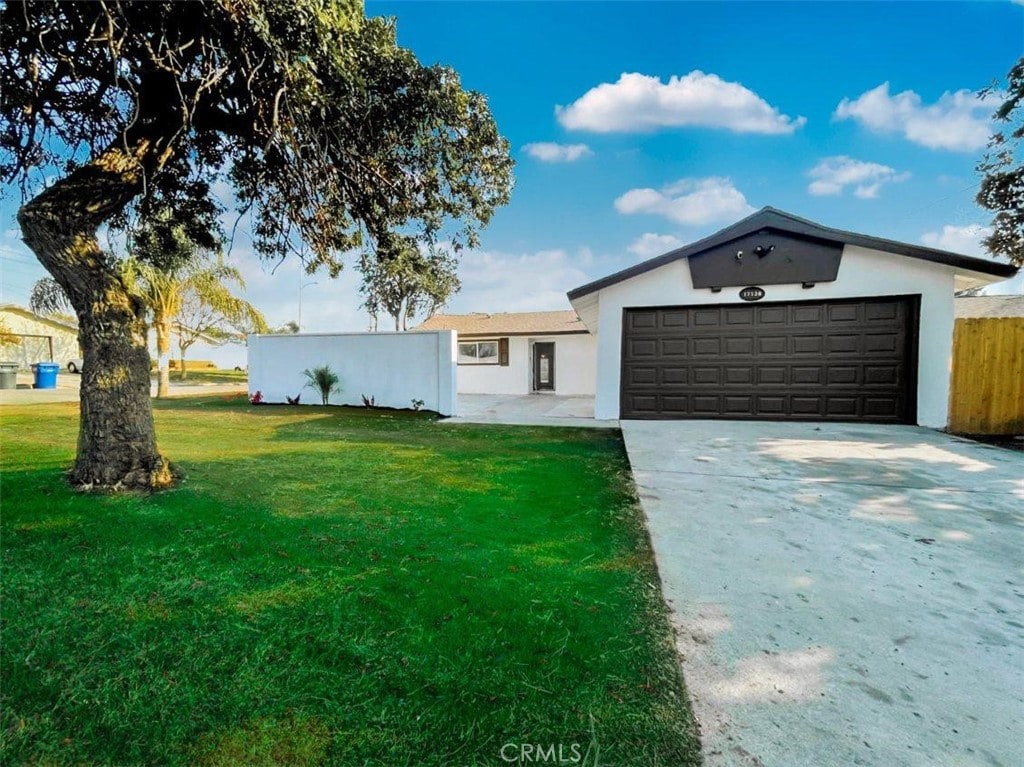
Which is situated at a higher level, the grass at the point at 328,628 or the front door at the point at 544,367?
the front door at the point at 544,367

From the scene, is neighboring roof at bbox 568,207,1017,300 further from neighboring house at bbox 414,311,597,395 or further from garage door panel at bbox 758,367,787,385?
neighboring house at bbox 414,311,597,395

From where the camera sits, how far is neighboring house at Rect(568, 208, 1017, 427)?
797cm

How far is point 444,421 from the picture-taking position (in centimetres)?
973

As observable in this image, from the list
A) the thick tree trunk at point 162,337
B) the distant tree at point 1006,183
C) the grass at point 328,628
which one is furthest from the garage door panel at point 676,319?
the thick tree trunk at point 162,337

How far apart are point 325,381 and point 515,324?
26.6ft

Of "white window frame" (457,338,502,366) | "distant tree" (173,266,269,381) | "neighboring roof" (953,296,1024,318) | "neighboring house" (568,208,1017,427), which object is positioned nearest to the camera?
"neighboring house" (568,208,1017,427)

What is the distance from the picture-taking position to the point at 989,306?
19188 mm

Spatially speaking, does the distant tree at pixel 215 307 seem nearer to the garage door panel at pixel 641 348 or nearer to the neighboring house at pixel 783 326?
the garage door panel at pixel 641 348

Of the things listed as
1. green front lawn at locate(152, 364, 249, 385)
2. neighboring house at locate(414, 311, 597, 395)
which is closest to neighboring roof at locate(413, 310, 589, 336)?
neighboring house at locate(414, 311, 597, 395)

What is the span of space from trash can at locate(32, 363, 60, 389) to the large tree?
17.3 meters

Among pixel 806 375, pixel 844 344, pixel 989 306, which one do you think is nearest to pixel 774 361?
pixel 806 375

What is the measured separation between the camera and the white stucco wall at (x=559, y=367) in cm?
1706

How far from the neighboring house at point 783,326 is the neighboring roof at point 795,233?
2cm

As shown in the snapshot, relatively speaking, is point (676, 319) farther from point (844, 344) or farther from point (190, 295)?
point (190, 295)
